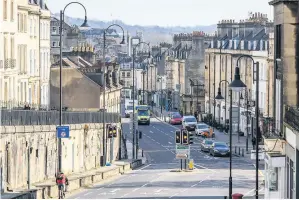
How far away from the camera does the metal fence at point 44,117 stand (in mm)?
59675

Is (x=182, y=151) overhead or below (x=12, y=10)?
below

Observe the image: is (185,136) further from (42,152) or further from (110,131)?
(42,152)

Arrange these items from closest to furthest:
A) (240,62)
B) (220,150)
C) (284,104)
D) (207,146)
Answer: (284,104)
(220,150)
(207,146)
(240,62)

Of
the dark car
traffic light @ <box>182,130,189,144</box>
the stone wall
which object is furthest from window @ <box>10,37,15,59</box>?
the dark car

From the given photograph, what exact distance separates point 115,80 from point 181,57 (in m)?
51.4

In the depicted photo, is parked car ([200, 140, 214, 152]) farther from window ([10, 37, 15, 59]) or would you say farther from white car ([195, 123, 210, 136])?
window ([10, 37, 15, 59])

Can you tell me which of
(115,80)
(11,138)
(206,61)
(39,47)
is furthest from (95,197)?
(206,61)

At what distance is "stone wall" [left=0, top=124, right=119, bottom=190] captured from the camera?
5912 cm

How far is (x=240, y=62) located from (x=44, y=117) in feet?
216

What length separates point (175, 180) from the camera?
71.4 m

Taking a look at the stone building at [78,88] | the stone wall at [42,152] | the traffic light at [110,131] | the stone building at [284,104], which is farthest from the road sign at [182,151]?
the stone building at [284,104]

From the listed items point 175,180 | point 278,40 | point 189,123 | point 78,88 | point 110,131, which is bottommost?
point 175,180

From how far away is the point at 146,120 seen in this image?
14038 cm

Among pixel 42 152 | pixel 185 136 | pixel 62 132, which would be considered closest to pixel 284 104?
pixel 62 132
